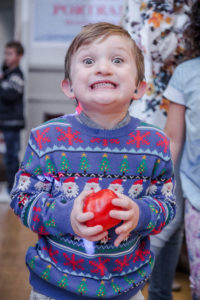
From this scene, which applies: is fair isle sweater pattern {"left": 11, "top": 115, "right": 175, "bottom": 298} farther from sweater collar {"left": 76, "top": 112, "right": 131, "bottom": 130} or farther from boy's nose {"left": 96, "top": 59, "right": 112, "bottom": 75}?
boy's nose {"left": 96, "top": 59, "right": 112, "bottom": 75}

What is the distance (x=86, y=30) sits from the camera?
93 cm

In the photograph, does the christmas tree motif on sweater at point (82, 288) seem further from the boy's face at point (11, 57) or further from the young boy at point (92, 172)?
the boy's face at point (11, 57)

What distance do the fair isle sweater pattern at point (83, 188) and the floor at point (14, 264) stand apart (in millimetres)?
1280

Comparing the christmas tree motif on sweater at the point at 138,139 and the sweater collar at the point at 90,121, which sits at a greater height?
the sweater collar at the point at 90,121

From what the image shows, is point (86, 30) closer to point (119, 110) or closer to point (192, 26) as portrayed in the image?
point (119, 110)

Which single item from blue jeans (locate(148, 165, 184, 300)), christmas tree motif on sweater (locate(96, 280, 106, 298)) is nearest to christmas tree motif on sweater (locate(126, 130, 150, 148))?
christmas tree motif on sweater (locate(96, 280, 106, 298))

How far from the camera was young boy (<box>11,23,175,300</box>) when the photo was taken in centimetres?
89

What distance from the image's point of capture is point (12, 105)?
4.06 meters

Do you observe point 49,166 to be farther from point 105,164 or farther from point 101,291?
point 101,291

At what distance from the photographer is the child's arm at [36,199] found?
88 cm

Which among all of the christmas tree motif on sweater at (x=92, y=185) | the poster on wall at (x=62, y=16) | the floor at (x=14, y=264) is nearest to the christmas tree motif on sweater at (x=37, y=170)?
the christmas tree motif on sweater at (x=92, y=185)

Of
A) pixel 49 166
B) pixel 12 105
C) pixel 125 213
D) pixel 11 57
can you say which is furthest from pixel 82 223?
pixel 11 57

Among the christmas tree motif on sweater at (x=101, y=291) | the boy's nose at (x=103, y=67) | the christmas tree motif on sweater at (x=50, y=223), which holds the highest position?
the boy's nose at (x=103, y=67)

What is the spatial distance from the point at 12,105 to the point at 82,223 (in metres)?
3.42
